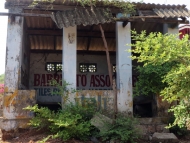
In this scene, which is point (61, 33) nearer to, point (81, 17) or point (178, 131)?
point (81, 17)

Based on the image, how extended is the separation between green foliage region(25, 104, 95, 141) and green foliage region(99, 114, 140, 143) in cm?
56

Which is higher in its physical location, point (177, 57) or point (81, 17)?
point (81, 17)

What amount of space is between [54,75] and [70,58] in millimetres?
4518

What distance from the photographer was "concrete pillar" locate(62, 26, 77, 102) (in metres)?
8.83

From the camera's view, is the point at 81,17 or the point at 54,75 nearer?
the point at 81,17

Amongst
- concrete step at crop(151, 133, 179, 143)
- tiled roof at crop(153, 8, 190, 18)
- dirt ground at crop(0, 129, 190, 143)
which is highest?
tiled roof at crop(153, 8, 190, 18)

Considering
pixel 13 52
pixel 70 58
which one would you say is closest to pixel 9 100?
pixel 13 52

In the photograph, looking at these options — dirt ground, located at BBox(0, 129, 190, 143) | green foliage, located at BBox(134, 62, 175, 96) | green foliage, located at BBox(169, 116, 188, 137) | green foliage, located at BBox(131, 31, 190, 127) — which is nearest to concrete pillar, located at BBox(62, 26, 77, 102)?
dirt ground, located at BBox(0, 129, 190, 143)

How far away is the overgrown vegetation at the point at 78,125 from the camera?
7180 mm

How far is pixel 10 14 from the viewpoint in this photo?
28.3 ft

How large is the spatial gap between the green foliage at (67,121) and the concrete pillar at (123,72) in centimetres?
137

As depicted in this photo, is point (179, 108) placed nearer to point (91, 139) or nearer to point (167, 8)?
point (91, 139)

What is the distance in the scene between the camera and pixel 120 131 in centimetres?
730

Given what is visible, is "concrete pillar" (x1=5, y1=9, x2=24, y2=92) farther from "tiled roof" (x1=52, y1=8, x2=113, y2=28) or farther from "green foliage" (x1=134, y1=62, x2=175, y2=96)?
"green foliage" (x1=134, y1=62, x2=175, y2=96)
